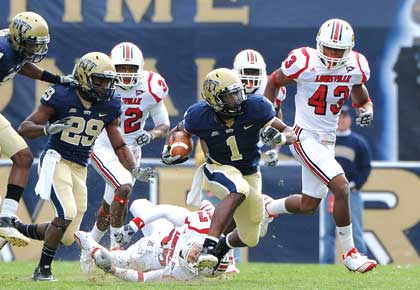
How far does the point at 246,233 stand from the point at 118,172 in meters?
1.88

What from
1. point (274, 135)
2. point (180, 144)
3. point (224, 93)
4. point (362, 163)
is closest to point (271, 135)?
point (274, 135)

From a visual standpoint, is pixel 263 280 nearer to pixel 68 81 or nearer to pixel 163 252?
pixel 163 252

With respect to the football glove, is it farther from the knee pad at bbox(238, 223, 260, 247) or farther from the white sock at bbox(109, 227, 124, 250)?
the white sock at bbox(109, 227, 124, 250)

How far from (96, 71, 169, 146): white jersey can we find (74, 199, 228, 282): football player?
1.86 m

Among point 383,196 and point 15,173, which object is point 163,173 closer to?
point 383,196

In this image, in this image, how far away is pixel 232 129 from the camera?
9.17 m

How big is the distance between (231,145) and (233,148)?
31 millimetres

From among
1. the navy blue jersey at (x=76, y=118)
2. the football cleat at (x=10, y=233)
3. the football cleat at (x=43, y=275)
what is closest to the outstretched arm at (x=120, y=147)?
the navy blue jersey at (x=76, y=118)

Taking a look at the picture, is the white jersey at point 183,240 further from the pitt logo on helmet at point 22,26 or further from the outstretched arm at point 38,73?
the pitt logo on helmet at point 22,26

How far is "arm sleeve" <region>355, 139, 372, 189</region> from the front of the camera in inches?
526

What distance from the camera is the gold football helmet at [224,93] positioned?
894cm

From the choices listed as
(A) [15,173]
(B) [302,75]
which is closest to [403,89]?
(B) [302,75]

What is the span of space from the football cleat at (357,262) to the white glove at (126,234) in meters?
1.73

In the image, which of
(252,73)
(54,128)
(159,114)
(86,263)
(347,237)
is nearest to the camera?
(54,128)
